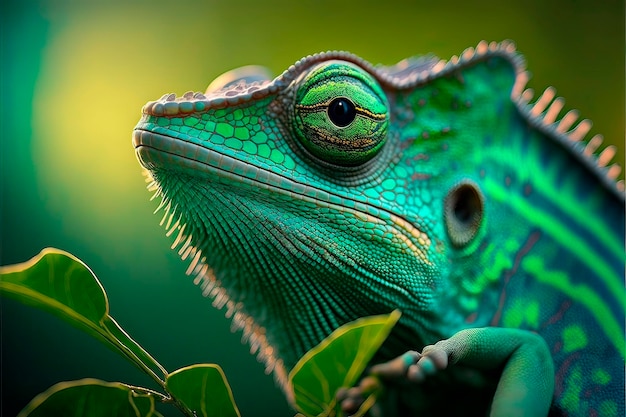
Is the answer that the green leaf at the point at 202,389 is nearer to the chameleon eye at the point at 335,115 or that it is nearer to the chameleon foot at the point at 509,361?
the chameleon foot at the point at 509,361

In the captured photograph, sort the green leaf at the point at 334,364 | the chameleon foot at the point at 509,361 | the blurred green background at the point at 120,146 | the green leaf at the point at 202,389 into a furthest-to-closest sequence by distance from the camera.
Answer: the blurred green background at the point at 120,146 < the chameleon foot at the point at 509,361 < the green leaf at the point at 202,389 < the green leaf at the point at 334,364

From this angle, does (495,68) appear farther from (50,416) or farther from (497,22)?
(497,22)

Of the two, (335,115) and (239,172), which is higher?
(335,115)

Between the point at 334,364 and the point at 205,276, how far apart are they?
57 centimetres

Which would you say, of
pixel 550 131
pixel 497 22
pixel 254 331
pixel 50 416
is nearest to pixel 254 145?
pixel 254 331

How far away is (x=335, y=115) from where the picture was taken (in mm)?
1062

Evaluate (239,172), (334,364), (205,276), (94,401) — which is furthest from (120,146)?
(334,364)

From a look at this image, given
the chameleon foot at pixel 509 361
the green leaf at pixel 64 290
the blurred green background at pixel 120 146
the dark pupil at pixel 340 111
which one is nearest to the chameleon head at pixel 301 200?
the dark pupil at pixel 340 111

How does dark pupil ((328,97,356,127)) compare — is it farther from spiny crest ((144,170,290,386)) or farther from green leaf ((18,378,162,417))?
green leaf ((18,378,162,417))

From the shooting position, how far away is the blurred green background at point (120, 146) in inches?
89.8

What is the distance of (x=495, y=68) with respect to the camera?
130cm

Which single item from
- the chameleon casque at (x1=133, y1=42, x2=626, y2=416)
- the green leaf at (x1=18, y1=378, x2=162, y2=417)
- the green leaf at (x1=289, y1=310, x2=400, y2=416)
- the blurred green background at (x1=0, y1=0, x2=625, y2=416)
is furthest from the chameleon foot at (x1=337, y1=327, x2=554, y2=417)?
the blurred green background at (x1=0, y1=0, x2=625, y2=416)

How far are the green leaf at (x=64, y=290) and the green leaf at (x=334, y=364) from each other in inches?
8.8

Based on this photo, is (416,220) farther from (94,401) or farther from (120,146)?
(120,146)
